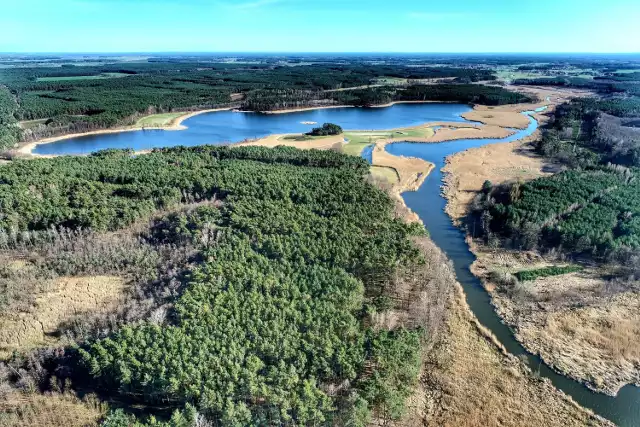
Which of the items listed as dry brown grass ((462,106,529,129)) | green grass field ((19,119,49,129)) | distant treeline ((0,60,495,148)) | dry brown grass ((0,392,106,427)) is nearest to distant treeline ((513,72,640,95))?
distant treeline ((0,60,495,148))

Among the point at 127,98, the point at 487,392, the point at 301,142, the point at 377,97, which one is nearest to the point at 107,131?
the point at 127,98

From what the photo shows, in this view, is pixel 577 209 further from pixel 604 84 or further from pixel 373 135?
pixel 604 84

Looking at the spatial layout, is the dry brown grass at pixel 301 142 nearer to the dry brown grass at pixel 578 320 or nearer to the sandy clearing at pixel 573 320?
the sandy clearing at pixel 573 320

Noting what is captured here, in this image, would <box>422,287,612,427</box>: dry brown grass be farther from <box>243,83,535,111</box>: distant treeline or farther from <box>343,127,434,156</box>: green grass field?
<box>243,83,535,111</box>: distant treeline

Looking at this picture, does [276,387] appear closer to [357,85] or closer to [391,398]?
[391,398]

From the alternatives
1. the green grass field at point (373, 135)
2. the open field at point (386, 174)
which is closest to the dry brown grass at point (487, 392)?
the open field at point (386, 174)
